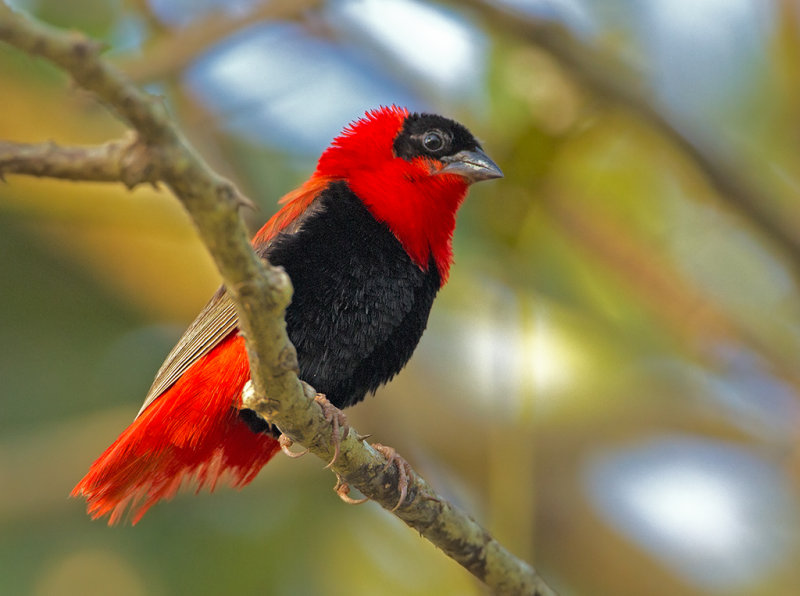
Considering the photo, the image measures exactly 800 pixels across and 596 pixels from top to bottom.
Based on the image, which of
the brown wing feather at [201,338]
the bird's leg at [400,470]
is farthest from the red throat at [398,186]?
the bird's leg at [400,470]

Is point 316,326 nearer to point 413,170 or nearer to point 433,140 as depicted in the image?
point 413,170

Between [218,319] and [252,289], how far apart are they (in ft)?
5.24

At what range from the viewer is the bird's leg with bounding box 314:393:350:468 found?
2822mm

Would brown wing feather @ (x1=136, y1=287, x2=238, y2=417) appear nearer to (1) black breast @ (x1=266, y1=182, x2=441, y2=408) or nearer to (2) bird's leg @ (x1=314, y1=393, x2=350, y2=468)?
(1) black breast @ (x1=266, y1=182, x2=441, y2=408)

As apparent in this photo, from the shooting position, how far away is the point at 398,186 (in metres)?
3.80

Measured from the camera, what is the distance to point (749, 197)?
171 inches

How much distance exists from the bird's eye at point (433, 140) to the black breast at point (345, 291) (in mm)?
546

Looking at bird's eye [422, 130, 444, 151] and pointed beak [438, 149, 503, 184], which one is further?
bird's eye [422, 130, 444, 151]

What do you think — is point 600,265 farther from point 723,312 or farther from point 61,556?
point 61,556

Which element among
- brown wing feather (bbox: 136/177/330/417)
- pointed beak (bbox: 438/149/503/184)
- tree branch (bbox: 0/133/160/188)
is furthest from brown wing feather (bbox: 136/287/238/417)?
tree branch (bbox: 0/133/160/188)

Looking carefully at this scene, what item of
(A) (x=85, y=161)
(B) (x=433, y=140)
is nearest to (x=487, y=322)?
(B) (x=433, y=140)

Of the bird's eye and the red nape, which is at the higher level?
the bird's eye

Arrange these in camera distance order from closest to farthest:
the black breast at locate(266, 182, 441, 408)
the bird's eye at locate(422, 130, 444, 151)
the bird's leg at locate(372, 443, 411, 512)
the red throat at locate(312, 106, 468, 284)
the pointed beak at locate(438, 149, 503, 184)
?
the bird's leg at locate(372, 443, 411, 512), the black breast at locate(266, 182, 441, 408), the red throat at locate(312, 106, 468, 284), the pointed beak at locate(438, 149, 503, 184), the bird's eye at locate(422, 130, 444, 151)

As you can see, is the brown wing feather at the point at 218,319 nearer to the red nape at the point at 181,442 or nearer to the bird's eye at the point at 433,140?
the red nape at the point at 181,442
